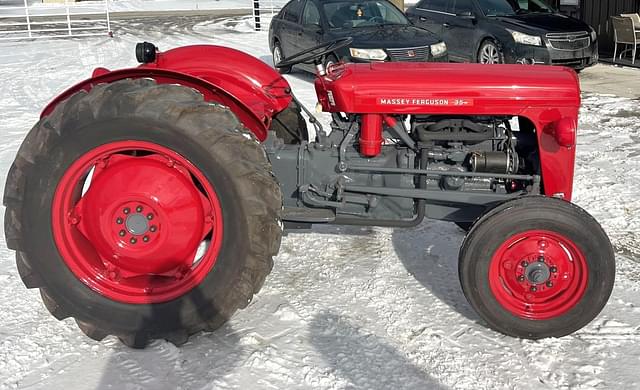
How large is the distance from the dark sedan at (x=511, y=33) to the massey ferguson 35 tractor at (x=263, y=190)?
7.17m

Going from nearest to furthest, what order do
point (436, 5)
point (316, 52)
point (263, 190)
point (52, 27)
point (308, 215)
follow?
point (263, 190)
point (308, 215)
point (316, 52)
point (436, 5)
point (52, 27)

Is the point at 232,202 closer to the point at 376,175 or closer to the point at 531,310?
the point at 376,175

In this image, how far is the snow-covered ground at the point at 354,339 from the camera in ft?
9.20

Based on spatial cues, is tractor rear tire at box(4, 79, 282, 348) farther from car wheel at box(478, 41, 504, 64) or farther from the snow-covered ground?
car wheel at box(478, 41, 504, 64)

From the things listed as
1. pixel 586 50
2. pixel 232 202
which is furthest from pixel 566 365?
pixel 586 50

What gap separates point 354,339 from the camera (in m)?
3.12

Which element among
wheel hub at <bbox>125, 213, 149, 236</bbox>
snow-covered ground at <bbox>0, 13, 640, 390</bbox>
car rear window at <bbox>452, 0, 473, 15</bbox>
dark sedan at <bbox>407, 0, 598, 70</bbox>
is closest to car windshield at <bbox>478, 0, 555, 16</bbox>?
dark sedan at <bbox>407, 0, 598, 70</bbox>

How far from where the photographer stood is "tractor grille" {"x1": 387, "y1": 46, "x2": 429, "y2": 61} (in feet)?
28.6

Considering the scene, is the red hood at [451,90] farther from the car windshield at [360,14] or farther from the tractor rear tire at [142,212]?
the car windshield at [360,14]

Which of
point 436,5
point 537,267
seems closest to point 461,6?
point 436,5

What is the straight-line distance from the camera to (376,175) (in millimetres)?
3498

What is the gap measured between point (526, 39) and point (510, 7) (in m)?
1.17

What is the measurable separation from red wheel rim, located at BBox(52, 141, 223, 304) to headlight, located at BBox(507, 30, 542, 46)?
27.4 ft

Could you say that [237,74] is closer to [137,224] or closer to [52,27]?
[137,224]
